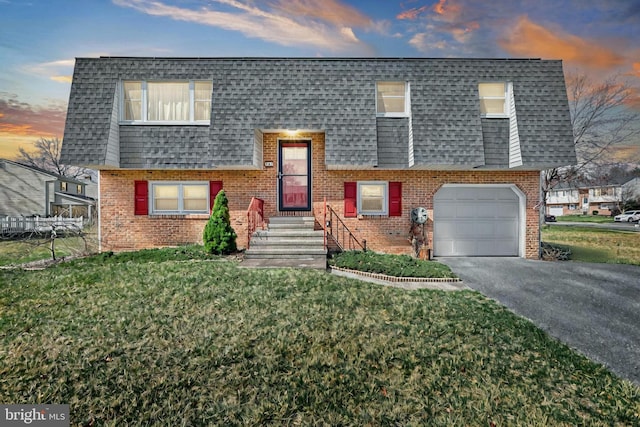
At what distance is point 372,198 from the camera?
1084 centimetres

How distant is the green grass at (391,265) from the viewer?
794cm

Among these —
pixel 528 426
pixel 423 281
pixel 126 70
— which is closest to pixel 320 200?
pixel 423 281

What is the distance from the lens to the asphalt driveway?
15.0 feet

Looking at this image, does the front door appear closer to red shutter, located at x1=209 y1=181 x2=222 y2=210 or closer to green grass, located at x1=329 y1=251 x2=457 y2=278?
red shutter, located at x1=209 y1=181 x2=222 y2=210

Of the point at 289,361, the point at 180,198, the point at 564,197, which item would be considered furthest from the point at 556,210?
the point at 289,361

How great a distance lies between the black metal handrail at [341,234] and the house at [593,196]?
39.9 meters

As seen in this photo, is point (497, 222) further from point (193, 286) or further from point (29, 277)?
point (29, 277)

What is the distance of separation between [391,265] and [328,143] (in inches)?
168

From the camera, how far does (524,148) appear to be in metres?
9.94

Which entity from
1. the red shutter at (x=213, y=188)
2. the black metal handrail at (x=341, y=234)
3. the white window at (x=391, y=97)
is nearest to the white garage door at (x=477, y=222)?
the black metal handrail at (x=341, y=234)

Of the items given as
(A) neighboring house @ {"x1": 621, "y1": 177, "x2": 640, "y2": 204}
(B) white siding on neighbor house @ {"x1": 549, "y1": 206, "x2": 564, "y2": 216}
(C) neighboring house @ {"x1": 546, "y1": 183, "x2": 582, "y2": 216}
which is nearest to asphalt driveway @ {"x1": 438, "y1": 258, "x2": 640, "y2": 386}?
(A) neighboring house @ {"x1": 621, "y1": 177, "x2": 640, "y2": 204}

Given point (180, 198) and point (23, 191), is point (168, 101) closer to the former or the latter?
point (180, 198)

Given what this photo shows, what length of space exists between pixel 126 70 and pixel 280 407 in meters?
11.5

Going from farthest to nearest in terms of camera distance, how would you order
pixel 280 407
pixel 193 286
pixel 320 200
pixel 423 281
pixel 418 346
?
pixel 320 200, pixel 423 281, pixel 193 286, pixel 418 346, pixel 280 407
